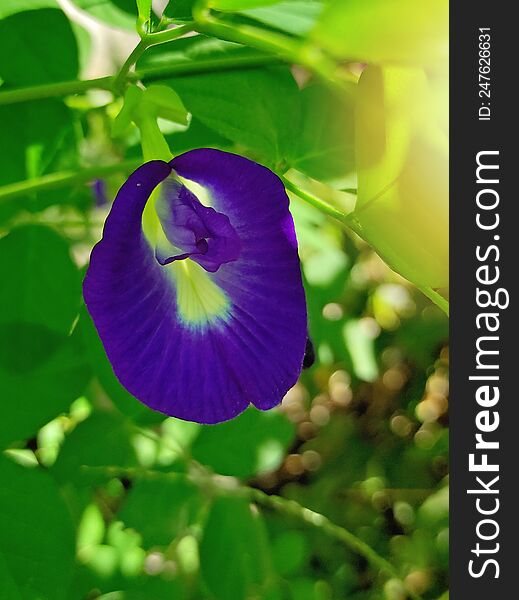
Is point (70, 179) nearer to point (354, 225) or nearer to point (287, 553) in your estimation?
point (354, 225)

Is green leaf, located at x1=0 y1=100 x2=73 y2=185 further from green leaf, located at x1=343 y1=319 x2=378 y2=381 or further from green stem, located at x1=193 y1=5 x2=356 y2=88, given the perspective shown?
green leaf, located at x1=343 y1=319 x2=378 y2=381

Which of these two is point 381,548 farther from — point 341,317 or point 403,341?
point 341,317

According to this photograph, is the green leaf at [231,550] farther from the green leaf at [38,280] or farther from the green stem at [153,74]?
the green stem at [153,74]

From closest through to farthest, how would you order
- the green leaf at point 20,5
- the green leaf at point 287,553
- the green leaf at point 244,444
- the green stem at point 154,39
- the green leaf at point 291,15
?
the green stem at point 154,39 < the green leaf at point 291,15 < the green leaf at point 20,5 < the green leaf at point 244,444 < the green leaf at point 287,553

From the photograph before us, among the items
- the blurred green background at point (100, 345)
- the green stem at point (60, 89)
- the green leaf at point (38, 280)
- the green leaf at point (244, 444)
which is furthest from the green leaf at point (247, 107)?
the green leaf at point (244, 444)

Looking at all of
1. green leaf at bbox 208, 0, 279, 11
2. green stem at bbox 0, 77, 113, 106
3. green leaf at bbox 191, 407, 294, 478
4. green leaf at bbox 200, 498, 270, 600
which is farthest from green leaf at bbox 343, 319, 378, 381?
green leaf at bbox 208, 0, 279, 11

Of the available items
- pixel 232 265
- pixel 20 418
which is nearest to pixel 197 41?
pixel 232 265
